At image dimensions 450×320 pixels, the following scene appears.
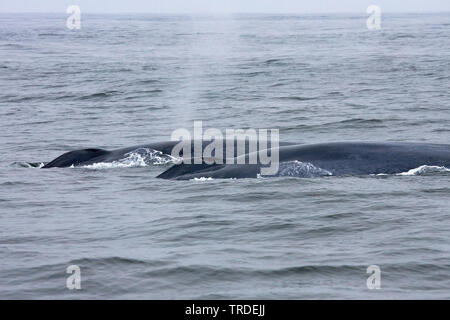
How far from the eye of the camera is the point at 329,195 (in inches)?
506

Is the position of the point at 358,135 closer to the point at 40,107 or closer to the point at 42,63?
the point at 40,107

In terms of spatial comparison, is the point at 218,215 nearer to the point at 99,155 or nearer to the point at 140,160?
the point at 140,160

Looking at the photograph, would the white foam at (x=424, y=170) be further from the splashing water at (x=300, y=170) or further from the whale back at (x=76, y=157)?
the whale back at (x=76, y=157)

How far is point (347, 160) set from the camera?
1366cm

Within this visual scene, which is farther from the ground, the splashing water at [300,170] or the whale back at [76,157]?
the splashing water at [300,170]

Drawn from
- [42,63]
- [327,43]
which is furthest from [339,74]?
[327,43]

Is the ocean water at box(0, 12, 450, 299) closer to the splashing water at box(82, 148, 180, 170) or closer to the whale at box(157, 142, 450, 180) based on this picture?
the splashing water at box(82, 148, 180, 170)

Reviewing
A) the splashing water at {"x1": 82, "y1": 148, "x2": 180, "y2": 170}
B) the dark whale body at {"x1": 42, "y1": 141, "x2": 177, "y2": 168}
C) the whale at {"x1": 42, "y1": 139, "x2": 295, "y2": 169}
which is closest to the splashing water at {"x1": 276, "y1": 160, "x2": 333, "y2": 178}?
the whale at {"x1": 42, "y1": 139, "x2": 295, "y2": 169}

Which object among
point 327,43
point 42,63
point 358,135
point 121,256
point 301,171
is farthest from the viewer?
point 327,43

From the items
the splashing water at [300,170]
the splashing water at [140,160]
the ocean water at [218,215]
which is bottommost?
the ocean water at [218,215]

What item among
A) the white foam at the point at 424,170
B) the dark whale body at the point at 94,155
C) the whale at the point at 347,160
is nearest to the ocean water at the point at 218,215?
the white foam at the point at 424,170

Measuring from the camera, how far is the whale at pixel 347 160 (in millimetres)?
13531

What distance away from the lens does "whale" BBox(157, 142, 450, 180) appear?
13.5 meters
